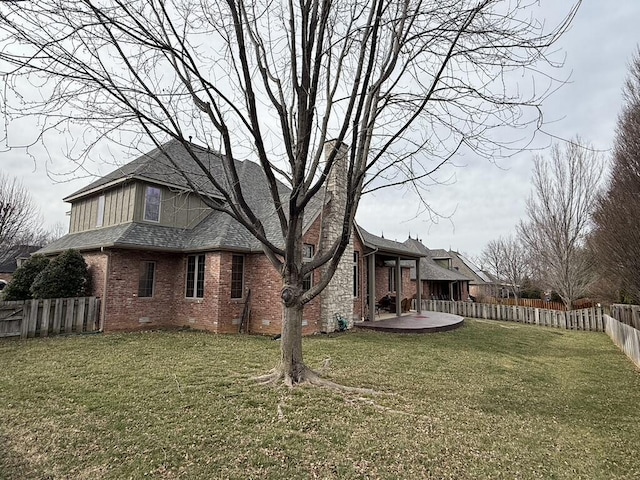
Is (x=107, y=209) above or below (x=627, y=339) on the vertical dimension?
above

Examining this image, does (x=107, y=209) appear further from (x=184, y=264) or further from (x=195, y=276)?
(x=195, y=276)

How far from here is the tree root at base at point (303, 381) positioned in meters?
5.80

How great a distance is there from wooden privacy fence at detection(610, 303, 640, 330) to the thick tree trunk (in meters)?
11.3

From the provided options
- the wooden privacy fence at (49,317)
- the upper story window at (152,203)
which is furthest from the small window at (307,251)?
the wooden privacy fence at (49,317)

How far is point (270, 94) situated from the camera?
5.77 m

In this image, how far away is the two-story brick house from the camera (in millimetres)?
11977

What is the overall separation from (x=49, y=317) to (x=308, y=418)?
10114 millimetres

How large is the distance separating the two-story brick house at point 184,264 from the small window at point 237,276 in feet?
0.12

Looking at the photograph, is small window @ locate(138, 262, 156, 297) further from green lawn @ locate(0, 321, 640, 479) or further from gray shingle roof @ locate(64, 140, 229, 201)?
green lawn @ locate(0, 321, 640, 479)

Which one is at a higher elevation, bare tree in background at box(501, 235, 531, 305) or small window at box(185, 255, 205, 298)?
bare tree in background at box(501, 235, 531, 305)

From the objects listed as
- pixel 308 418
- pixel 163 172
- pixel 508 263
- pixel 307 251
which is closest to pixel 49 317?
pixel 163 172

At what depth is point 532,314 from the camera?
18.9 m

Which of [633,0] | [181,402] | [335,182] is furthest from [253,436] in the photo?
[335,182]

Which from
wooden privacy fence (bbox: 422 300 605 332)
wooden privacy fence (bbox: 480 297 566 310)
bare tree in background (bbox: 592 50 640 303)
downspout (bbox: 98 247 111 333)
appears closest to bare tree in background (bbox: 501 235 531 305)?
wooden privacy fence (bbox: 480 297 566 310)
